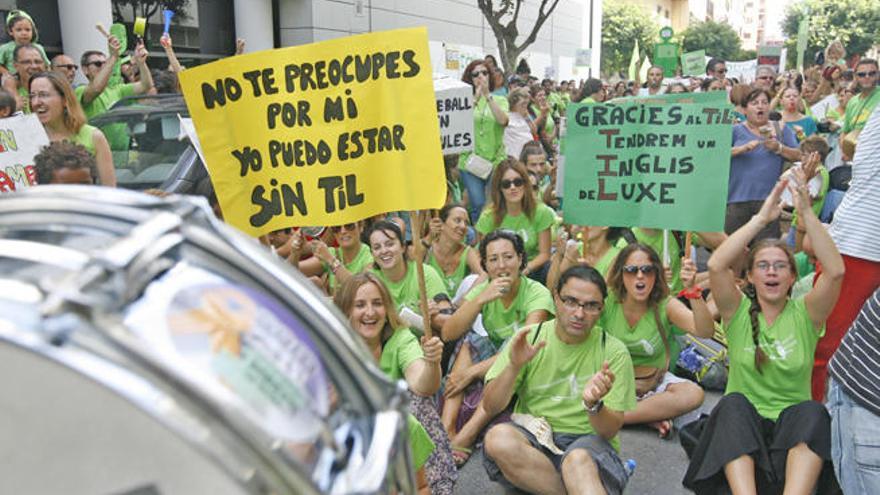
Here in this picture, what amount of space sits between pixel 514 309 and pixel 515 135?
188 inches

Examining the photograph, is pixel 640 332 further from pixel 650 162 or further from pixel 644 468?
pixel 650 162

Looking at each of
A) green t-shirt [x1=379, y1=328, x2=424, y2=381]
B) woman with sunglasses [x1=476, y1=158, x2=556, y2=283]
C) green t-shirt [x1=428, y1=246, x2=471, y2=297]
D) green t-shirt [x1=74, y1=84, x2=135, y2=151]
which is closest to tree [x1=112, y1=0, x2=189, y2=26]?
green t-shirt [x1=74, y1=84, x2=135, y2=151]

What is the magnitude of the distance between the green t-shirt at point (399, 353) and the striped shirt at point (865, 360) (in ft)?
5.43

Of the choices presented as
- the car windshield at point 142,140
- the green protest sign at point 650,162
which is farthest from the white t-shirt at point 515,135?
the green protest sign at point 650,162

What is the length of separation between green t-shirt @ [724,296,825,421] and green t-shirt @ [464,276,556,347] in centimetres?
121

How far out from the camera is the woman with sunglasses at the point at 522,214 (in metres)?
5.96

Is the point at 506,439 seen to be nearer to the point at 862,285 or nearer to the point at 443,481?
the point at 443,481

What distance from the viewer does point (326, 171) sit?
348 centimetres

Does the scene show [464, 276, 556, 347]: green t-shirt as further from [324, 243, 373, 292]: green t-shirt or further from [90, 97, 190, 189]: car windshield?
[90, 97, 190, 189]: car windshield

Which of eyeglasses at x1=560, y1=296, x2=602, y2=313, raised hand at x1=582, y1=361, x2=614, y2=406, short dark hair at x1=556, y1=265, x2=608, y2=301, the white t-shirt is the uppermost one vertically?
the white t-shirt

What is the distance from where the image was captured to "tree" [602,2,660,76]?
196 feet

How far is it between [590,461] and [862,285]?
5.62 ft

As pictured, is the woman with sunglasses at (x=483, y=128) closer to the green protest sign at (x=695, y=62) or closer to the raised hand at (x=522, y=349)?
the raised hand at (x=522, y=349)

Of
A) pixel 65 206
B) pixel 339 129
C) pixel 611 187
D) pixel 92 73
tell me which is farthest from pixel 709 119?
pixel 92 73
